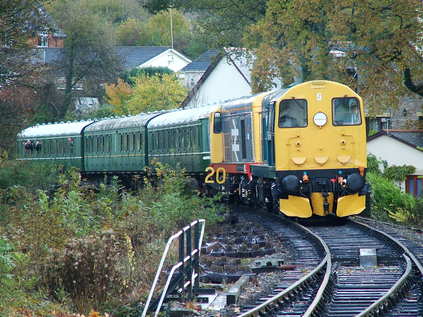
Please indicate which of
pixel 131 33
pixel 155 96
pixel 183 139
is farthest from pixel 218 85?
pixel 131 33

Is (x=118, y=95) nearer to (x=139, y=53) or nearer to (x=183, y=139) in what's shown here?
(x=139, y=53)

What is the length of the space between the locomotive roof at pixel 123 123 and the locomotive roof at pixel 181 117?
1202 mm

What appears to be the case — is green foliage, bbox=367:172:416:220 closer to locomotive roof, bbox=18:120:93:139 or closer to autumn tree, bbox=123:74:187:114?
locomotive roof, bbox=18:120:93:139

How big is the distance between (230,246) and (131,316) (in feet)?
20.7

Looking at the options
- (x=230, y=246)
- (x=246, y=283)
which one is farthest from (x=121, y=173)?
(x=246, y=283)

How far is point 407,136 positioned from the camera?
41.6 metres

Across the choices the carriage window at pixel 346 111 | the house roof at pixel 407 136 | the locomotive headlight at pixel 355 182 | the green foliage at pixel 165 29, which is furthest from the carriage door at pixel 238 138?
the green foliage at pixel 165 29

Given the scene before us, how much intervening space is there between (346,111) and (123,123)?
52.5 ft

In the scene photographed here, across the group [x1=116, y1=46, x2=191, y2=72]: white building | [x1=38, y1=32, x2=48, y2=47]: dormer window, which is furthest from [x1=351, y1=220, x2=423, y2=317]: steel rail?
[x1=116, y1=46, x2=191, y2=72]: white building

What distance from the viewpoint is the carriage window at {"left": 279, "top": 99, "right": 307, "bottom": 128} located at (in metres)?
20.7

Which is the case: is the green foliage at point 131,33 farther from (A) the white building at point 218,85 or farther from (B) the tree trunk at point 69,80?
(A) the white building at point 218,85

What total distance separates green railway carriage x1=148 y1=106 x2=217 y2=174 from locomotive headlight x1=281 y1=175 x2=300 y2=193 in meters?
5.55

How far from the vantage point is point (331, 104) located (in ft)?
69.2

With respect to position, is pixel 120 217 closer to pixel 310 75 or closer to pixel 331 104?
pixel 331 104
